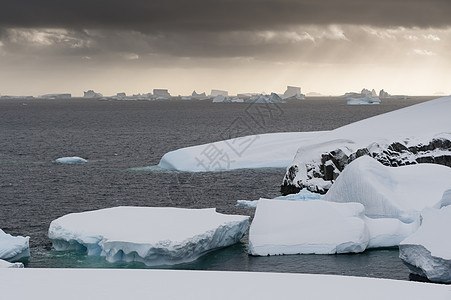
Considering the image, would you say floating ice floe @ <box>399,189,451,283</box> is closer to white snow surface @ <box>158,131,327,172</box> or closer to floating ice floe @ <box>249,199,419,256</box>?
floating ice floe @ <box>249,199,419,256</box>

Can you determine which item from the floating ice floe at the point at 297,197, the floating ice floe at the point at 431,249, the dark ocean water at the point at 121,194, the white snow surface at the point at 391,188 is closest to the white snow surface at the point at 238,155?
the dark ocean water at the point at 121,194

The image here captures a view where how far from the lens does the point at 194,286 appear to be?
13.2 metres

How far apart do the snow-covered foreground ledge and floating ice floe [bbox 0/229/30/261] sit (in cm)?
671

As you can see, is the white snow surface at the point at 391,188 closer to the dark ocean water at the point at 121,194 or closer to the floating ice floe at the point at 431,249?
the dark ocean water at the point at 121,194

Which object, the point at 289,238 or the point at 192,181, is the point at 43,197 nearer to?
the point at 192,181

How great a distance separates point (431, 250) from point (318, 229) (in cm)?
509

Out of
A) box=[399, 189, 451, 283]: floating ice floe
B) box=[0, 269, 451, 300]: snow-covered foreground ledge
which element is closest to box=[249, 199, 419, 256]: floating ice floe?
box=[399, 189, 451, 283]: floating ice floe

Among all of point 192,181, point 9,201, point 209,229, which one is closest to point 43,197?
point 9,201

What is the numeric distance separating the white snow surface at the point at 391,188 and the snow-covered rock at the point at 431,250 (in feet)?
17.8

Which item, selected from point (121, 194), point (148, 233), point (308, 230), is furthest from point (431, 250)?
point (121, 194)

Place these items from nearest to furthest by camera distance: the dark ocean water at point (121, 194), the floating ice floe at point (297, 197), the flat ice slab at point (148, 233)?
1. the flat ice slab at point (148, 233)
2. the dark ocean water at point (121, 194)
3. the floating ice floe at point (297, 197)

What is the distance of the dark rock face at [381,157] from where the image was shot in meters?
35.1

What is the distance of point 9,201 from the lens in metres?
33.9

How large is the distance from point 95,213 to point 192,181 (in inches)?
633
